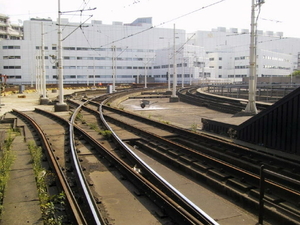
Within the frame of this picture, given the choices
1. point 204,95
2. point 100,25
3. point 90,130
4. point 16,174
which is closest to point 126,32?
point 100,25

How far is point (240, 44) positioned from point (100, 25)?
58239 millimetres

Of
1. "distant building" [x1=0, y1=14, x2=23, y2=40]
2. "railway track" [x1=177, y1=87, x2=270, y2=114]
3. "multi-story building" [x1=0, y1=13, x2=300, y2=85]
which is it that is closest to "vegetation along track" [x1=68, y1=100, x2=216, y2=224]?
"railway track" [x1=177, y1=87, x2=270, y2=114]

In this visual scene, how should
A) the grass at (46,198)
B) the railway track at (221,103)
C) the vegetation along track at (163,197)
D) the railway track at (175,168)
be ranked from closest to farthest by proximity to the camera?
the grass at (46,198) → the vegetation along track at (163,197) → the railway track at (175,168) → the railway track at (221,103)

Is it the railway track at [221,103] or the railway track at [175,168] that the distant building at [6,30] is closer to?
the railway track at [221,103]

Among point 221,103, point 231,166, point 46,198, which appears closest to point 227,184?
point 231,166

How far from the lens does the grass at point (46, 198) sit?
540 cm

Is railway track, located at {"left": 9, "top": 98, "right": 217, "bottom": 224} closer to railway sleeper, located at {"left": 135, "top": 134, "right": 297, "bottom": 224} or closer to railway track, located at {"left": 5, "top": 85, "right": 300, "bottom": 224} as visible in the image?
railway track, located at {"left": 5, "top": 85, "right": 300, "bottom": 224}

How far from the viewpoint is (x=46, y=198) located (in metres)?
6.33

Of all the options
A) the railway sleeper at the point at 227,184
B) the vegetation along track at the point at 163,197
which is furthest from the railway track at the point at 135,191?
the railway sleeper at the point at 227,184

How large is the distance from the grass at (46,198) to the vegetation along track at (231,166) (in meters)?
3.72

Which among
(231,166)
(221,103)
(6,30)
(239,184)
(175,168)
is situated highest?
(6,30)

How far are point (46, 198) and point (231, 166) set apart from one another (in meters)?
4.72

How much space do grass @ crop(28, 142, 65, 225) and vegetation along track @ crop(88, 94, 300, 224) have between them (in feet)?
12.2

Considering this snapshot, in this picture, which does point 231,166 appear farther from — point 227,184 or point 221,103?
point 221,103
